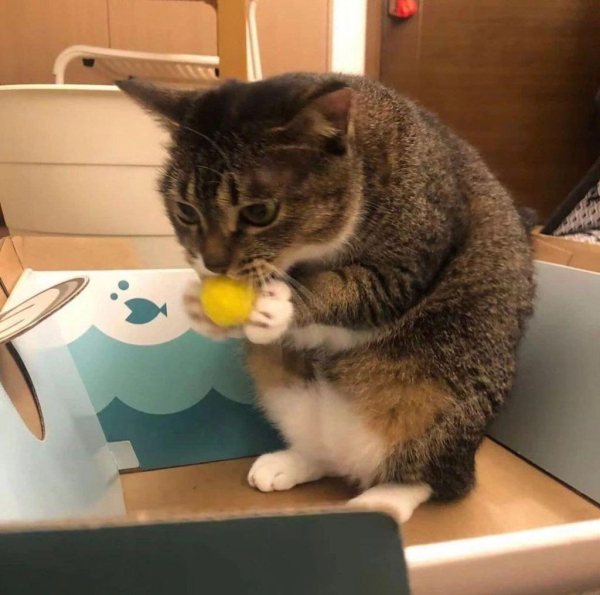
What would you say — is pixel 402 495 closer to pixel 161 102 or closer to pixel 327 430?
pixel 327 430

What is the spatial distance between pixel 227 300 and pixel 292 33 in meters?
1.86

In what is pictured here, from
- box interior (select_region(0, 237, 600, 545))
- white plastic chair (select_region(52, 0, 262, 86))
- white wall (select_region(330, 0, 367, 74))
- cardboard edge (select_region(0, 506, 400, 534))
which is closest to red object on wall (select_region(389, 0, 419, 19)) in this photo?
white wall (select_region(330, 0, 367, 74))

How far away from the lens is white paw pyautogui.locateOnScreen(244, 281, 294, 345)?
25.9 inches

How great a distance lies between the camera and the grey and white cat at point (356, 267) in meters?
0.66

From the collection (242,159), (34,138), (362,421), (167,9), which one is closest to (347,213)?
(242,159)

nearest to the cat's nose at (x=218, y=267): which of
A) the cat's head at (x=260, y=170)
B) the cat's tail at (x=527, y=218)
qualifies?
the cat's head at (x=260, y=170)

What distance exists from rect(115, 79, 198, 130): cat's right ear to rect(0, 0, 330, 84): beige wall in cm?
151

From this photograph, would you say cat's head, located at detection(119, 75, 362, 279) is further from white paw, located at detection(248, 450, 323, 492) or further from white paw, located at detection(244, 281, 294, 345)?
white paw, located at detection(248, 450, 323, 492)

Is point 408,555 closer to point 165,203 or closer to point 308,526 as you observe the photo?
point 308,526

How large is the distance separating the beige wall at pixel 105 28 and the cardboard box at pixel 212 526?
142 cm

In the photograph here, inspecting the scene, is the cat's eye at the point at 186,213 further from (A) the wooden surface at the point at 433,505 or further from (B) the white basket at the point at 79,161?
(B) the white basket at the point at 79,161

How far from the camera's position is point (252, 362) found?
84 cm

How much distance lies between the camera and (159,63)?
175cm

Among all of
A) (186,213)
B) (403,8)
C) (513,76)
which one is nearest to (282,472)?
(186,213)
